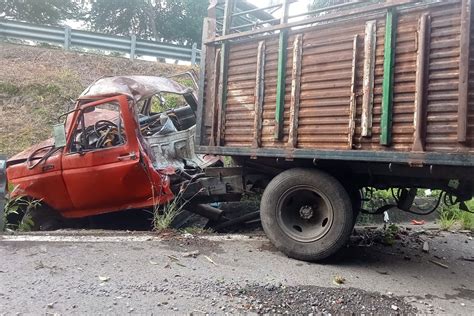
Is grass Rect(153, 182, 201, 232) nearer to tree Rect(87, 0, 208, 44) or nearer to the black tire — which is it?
the black tire

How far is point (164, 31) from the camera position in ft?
71.5

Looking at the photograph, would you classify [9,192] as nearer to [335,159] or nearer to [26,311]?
[26,311]

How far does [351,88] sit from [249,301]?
208cm

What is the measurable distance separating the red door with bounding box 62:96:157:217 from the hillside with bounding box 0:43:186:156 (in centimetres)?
307

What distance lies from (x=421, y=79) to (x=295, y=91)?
1185mm

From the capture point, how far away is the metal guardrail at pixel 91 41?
1253 cm

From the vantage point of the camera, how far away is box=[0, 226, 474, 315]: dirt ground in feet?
10.00

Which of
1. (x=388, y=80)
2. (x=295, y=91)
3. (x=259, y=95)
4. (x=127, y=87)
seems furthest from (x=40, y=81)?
(x=388, y=80)

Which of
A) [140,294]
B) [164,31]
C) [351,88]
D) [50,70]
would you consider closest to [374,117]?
[351,88]

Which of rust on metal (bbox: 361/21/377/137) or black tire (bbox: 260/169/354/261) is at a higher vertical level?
rust on metal (bbox: 361/21/377/137)

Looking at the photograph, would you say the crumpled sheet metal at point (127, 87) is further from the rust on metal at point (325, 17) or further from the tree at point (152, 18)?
the tree at point (152, 18)

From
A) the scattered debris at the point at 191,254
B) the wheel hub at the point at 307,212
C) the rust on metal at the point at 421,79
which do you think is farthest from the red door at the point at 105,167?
the rust on metal at the point at 421,79

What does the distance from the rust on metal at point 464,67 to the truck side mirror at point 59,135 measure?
4.53 meters

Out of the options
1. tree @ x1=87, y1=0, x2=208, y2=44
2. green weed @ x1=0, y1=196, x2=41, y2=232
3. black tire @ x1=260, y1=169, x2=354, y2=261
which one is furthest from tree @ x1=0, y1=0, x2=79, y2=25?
black tire @ x1=260, y1=169, x2=354, y2=261
